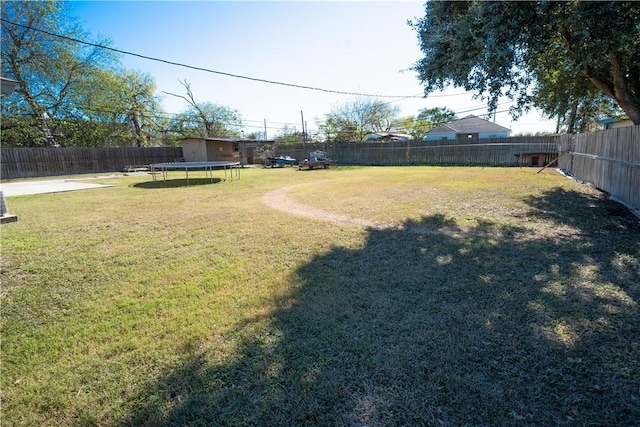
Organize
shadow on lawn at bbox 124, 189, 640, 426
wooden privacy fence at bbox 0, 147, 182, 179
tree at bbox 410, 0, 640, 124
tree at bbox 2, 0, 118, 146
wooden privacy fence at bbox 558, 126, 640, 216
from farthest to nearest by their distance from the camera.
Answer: tree at bbox 2, 0, 118, 146 → wooden privacy fence at bbox 0, 147, 182, 179 → wooden privacy fence at bbox 558, 126, 640, 216 → tree at bbox 410, 0, 640, 124 → shadow on lawn at bbox 124, 189, 640, 426

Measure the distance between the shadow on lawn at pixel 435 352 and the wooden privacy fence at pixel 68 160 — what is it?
2278cm

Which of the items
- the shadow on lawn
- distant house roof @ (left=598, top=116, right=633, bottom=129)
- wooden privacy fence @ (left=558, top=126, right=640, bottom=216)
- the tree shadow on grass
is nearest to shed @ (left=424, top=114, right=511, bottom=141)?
distant house roof @ (left=598, top=116, right=633, bottom=129)

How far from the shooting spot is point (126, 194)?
10.2m

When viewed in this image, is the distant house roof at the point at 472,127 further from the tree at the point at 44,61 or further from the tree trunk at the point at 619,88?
the tree at the point at 44,61

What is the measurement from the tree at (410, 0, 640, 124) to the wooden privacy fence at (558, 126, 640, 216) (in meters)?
0.84

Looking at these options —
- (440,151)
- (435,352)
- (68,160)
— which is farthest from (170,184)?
(440,151)

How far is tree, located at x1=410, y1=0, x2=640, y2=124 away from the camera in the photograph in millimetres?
4383

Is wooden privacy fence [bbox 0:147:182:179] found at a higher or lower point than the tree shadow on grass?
higher

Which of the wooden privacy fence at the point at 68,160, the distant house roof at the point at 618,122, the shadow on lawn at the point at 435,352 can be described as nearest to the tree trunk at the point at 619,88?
the shadow on lawn at the point at 435,352

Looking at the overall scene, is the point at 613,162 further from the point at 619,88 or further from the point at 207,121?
the point at 207,121

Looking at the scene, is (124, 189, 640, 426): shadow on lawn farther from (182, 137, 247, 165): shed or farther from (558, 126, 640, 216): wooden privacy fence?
(182, 137, 247, 165): shed

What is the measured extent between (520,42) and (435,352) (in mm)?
5647

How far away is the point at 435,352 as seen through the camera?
2.16 m

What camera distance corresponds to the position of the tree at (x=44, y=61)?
65.2 feet
